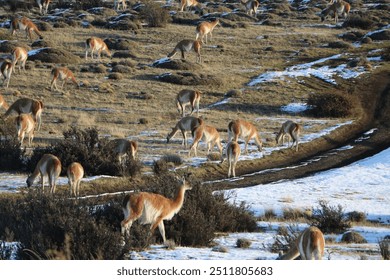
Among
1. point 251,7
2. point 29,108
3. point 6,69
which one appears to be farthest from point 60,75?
point 251,7

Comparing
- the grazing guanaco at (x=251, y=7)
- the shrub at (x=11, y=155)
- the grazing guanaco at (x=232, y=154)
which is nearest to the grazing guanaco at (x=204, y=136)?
the grazing guanaco at (x=232, y=154)

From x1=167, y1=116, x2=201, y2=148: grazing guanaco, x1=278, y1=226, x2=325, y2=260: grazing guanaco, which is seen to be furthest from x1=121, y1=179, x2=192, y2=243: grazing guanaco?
x1=167, y1=116, x2=201, y2=148: grazing guanaco

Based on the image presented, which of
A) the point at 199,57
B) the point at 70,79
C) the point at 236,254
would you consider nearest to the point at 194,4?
the point at 199,57

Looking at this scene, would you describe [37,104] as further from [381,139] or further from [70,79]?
[381,139]

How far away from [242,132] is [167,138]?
245cm

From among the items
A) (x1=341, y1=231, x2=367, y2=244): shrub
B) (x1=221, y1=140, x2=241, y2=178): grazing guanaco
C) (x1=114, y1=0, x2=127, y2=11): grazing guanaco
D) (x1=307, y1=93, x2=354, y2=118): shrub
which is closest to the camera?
(x1=341, y1=231, x2=367, y2=244): shrub

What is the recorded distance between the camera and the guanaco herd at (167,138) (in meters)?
10.4

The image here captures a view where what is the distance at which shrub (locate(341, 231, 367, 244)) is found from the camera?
42.4 ft

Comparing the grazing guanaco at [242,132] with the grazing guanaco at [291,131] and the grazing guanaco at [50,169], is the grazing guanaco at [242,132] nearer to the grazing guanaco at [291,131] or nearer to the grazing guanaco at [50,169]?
the grazing guanaco at [291,131]

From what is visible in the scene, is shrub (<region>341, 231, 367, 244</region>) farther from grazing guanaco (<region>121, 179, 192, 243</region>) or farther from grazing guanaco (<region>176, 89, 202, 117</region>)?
grazing guanaco (<region>176, 89, 202, 117</region>)

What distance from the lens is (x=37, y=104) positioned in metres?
22.7

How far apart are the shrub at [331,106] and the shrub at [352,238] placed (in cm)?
1612

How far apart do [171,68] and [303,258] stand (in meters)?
27.4

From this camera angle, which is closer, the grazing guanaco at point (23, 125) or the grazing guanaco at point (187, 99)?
the grazing guanaco at point (23, 125)
